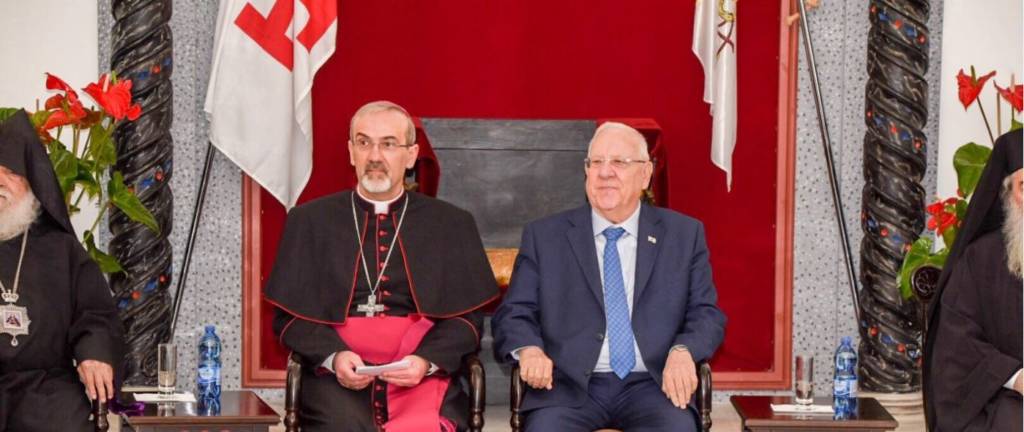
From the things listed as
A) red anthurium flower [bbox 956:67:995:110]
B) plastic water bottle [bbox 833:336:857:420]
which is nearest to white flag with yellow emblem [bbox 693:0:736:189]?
red anthurium flower [bbox 956:67:995:110]

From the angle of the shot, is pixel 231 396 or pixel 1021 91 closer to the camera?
pixel 231 396

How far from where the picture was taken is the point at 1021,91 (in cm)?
563

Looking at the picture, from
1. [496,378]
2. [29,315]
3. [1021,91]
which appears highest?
[1021,91]

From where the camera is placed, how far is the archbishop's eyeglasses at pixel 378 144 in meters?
4.99

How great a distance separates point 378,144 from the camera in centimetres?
499

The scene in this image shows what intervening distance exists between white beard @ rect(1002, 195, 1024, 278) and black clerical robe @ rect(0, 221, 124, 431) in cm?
286

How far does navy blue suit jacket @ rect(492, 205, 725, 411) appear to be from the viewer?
478 cm

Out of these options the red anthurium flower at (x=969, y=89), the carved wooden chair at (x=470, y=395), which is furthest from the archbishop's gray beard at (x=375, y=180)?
the red anthurium flower at (x=969, y=89)

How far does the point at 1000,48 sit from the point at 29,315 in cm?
437

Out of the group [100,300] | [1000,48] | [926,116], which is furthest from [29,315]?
[1000,48]

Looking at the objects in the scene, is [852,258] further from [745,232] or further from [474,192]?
[474,192]

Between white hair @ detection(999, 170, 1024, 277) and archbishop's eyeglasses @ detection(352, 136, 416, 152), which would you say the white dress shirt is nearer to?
archbishop's eyeglasses @ detection(352, 136, 416, 152)

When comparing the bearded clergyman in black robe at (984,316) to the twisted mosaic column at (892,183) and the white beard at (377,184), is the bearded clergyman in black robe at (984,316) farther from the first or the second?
the twisted mosaic column at (892,183)

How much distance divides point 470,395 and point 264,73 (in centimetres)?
243
